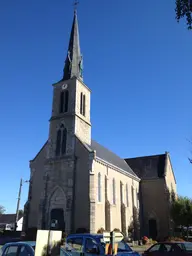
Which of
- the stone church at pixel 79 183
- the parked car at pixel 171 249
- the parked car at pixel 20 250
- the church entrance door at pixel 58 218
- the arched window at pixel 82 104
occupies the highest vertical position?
the arched window at pixel 82 104

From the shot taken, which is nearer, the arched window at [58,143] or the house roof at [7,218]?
the arched window at [58,143]

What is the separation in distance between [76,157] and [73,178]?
2.30m

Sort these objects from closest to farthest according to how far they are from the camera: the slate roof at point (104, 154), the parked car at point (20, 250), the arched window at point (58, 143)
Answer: the parked car at point (20, 250) < the arched window at point (58, 143) < the slate roof at point (104, 154)

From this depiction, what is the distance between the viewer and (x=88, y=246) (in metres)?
9.03

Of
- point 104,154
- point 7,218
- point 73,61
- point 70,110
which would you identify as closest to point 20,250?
point 70,110

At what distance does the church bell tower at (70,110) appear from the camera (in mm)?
29734

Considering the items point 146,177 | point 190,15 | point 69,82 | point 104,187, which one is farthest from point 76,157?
point 190,15

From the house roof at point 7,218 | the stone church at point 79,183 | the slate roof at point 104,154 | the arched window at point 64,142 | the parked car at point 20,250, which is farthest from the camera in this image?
the house roof at point 7,218

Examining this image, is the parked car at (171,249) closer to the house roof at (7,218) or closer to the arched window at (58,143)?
the arched window at (58,143)

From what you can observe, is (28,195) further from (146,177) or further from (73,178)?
(146,177)

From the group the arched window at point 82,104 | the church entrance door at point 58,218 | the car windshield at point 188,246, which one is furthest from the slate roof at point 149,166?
the car windshield at point 188,246

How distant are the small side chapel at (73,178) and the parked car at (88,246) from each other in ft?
49.5

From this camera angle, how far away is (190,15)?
334 inches

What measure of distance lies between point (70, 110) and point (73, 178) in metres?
8.51
